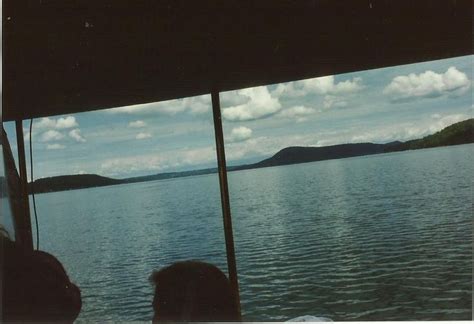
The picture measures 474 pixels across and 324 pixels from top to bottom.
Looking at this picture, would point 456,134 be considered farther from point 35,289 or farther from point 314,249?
point 35,289

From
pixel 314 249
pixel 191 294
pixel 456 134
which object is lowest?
pixel 314 249

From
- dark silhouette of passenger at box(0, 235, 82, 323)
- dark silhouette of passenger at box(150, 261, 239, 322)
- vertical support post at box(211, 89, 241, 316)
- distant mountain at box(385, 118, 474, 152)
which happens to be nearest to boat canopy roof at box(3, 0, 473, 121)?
vertical support post at box(211, 89, 241, 316)

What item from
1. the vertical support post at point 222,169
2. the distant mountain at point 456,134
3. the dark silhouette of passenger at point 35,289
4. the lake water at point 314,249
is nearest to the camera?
the dark silhouette of passenger at point 35,289

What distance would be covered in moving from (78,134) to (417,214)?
48172 mm

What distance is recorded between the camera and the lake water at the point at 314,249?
21281mm

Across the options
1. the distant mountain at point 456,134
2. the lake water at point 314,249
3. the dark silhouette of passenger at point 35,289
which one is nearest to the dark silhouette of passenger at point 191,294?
the dark silhouette of passenger at point 35,289

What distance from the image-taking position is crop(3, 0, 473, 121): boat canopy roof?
184 centimetres

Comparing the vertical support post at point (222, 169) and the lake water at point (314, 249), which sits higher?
the vertical support post at point (222, 169)

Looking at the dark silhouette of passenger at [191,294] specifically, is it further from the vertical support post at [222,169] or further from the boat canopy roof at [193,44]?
the vertical support post at [222,169]

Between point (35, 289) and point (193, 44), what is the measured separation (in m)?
1.43

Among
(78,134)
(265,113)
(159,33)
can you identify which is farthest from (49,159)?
(159,33)

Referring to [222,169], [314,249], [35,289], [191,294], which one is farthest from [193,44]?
[314,249]

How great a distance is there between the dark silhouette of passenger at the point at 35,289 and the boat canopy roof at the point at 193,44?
90 centimetres

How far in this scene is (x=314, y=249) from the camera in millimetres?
33844
